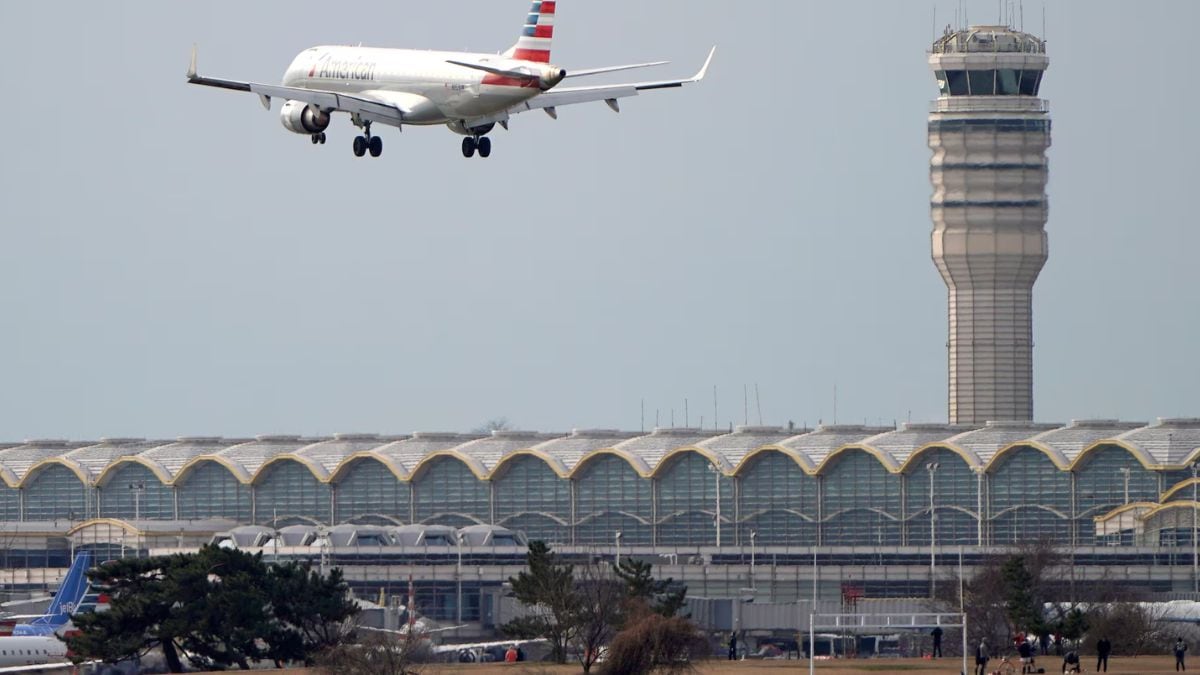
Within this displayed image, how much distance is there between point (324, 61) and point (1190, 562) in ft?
334

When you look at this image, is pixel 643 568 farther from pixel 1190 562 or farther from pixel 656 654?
pixel 1190 562

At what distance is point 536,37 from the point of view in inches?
4245

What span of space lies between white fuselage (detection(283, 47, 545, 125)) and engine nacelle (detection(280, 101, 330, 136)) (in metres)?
2.37

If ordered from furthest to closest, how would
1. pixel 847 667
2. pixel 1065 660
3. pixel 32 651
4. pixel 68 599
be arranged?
1. pixel 68 599
2. pixel 32 651
3. pixel 847 667
4. pixel 1065 660

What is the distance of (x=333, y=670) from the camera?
11350 cm

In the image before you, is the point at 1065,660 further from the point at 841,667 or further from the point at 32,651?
the point at 32,651

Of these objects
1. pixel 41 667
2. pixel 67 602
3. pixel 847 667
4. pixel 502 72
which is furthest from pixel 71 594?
pixel 502 72

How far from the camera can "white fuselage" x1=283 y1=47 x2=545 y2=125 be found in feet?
334

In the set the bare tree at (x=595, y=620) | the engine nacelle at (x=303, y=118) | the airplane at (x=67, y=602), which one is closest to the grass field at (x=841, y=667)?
the bare tree at (x=595, y=620)

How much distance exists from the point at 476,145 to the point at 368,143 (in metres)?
4.67

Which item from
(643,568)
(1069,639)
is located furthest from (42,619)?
(1069,639)

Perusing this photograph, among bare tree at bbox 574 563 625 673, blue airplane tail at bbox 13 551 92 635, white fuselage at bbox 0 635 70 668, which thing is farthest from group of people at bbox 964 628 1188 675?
blue airplane tail at bbox 13 551 92 635

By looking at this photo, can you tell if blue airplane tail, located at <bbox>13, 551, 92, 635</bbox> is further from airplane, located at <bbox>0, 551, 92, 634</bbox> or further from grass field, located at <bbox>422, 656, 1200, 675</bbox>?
grass field, located at <bbox>422, 656, 1200, 675</bbox>

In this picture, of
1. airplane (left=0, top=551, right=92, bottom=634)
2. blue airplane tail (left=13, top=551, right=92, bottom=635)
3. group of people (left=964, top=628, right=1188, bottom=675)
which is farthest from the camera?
blue airplane tail (left=13, top=551, right=92, bottom=635)
